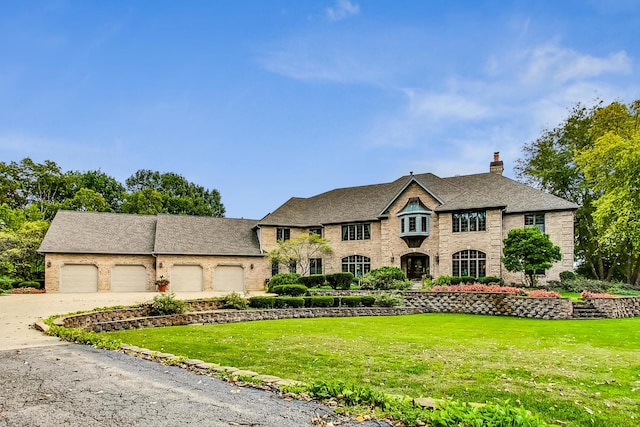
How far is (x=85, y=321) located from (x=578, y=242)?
37059 mm

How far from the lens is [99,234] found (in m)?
31.5

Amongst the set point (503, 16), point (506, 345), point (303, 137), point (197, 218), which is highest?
point (503, 16)

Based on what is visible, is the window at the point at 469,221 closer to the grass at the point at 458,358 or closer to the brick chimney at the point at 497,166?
the brick chimney at the point at 497,166

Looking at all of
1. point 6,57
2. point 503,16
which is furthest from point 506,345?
point 6,57

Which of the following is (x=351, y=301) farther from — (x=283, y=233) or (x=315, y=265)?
(x=283, y=233)

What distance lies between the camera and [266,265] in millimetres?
34750

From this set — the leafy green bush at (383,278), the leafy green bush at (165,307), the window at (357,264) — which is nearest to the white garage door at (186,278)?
the window at (357,264)

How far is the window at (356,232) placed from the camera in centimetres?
3425

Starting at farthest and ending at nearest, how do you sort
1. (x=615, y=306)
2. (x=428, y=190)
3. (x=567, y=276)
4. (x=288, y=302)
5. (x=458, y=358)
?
1. (x=428, y=190)
2. (x=567, y=276)
3. (x=288, y=302)
4. (x=615, y=306)
5. (x=458, y=358)

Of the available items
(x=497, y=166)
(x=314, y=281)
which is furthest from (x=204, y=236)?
(x=497, y=166)

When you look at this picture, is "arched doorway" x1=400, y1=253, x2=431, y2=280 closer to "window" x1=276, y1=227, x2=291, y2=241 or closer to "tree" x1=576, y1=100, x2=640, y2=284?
"window" x1=276, y1=227, x2=291, y2=241

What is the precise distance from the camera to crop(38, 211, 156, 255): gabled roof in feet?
97.5

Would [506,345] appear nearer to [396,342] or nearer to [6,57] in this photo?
[396,342]

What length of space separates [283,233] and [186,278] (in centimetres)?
814
